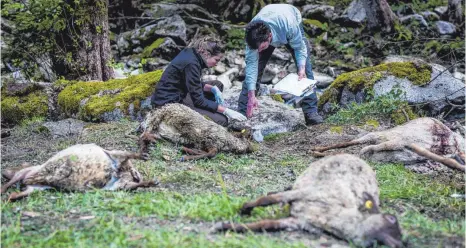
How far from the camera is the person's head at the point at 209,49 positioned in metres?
6.37

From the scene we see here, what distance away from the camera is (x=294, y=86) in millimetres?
6977

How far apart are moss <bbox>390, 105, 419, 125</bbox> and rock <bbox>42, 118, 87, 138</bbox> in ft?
14.0

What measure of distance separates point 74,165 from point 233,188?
4.00 ft

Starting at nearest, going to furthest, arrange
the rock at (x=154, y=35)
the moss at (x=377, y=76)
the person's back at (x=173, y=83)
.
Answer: the person's back at (x=173, y=83), the moss at (x=377, y=76), the rock at (x=154, y=35)

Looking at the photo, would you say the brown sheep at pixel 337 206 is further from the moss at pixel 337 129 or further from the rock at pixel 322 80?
the rock at pixel 322 80

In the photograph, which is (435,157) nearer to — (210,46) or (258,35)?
(210,46)

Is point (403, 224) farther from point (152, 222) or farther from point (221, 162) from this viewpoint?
point (221, 162)

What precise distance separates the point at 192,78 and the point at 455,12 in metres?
10.9

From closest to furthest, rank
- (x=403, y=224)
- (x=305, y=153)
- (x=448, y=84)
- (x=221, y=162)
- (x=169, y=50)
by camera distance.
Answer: (x=403, y=224) < (x=221, y=162) < (x=305, y=153) < (x=448, y=84) < (x=169, y=50)

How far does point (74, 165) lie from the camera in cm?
360

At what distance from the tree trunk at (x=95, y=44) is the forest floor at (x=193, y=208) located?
3919 mm

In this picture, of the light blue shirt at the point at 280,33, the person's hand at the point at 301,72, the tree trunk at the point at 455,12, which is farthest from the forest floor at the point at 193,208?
the tree trunk at the point at 455,12

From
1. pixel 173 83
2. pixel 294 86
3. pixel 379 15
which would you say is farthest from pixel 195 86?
pixel 379 15

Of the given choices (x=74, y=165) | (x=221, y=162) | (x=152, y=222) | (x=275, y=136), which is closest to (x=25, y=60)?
(x=275, y=136)
